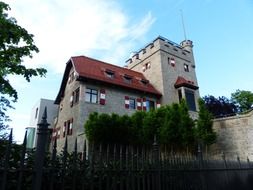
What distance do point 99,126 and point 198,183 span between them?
9828 mm

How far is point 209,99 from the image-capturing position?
99.0 feet

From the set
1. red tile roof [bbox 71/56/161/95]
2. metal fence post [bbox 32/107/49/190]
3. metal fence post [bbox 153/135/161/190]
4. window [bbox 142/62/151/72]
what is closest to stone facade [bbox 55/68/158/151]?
red tile roof [bbox 71/56/161/95]

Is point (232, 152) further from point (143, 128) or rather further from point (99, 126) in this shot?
point (99, 126)

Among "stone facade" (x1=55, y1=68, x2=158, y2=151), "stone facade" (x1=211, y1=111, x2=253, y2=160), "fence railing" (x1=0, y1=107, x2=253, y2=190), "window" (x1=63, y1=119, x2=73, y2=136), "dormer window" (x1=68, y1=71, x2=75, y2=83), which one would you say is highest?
"dormer window" (x1=68, y1=71, x2=75, y2=83)

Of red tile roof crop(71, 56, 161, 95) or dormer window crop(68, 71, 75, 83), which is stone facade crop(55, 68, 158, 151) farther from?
red tile roof crop(71, 56, 161, 95)

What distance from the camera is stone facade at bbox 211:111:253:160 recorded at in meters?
15.8

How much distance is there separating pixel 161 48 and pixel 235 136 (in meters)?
12.9

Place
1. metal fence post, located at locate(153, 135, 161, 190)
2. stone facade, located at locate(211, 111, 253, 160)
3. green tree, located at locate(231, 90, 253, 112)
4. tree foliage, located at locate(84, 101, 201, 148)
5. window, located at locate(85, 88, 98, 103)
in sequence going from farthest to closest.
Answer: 1. green tree, located at locate(231, 90, 253, 112)
2. window, located at locate(85, 88, 98, 103)
3. stone facade, located at locate(211, 111, 253, 160)
4. tree foliage, located at locate(84, 101, 201, 148)
5. metal fence post, located at locate(153, 135, 161, 190)

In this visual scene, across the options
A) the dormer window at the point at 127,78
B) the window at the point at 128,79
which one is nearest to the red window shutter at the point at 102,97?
the window at the point at 128,79

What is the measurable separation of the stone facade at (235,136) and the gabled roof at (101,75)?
7.70 m

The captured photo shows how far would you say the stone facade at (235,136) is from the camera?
622 inches

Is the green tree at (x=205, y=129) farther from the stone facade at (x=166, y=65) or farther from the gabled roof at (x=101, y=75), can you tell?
the gabled roof at (x=101, y=75)

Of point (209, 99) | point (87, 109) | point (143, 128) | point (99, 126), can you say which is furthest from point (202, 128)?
point (209, 99)

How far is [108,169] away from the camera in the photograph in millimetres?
2947
